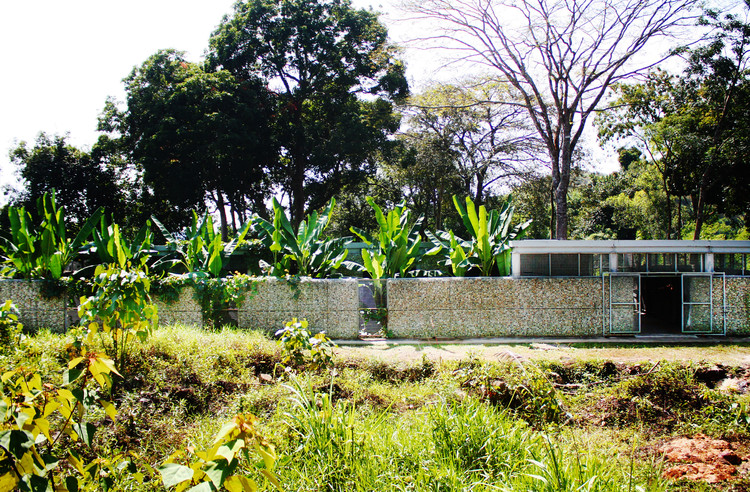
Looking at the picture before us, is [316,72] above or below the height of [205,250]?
above

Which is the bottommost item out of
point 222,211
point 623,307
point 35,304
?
point 623,307

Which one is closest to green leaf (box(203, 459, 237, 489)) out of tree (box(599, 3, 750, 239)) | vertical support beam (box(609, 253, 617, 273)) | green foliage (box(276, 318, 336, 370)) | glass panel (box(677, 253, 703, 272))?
green foliage (box(276, 318, 336, 370))

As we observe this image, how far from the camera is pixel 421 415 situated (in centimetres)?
407

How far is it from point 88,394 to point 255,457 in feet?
4.15

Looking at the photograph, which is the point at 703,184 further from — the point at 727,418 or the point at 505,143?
the point at 727,418

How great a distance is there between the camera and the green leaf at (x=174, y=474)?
1.55 metres

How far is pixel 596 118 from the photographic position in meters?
24.6

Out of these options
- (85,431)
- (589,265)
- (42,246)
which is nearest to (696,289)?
(589,265)

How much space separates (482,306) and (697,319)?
15.6 ft

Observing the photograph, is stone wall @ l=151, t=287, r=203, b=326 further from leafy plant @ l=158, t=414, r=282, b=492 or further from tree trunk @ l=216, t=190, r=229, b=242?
tree trunk @ l=216, t=190, r=229, b=242

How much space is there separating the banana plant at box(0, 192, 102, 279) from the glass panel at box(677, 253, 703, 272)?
1226 centimetres

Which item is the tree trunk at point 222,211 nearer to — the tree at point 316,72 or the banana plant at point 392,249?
the tree at point 316,72

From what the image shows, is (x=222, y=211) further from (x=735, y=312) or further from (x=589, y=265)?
(x=735, y=312)

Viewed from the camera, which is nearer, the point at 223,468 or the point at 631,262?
the point at 223,468
